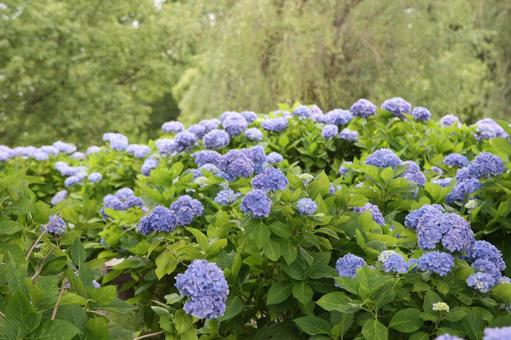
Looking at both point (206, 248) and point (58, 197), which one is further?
point (58, 197)

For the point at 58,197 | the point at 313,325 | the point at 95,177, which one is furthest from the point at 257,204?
the point at 58,197

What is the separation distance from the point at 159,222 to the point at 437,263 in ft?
3.48

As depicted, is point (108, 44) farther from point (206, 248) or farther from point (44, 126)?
point (206, 248)

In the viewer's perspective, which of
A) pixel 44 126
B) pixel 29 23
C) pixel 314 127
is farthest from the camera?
pixel 44 126

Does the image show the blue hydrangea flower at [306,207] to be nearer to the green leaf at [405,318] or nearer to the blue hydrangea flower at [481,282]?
the green leaf at [405,318]

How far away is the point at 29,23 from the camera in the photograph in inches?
709

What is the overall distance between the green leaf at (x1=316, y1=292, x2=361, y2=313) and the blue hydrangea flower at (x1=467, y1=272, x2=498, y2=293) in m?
0.37

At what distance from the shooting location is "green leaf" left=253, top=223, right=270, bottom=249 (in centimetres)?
220

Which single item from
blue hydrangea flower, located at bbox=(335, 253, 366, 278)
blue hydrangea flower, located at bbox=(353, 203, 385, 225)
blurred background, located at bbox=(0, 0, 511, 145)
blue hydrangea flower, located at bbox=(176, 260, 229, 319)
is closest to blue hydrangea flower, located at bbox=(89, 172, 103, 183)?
blue hydrangea flower, located at bbox=(353, 203, 385, 225)

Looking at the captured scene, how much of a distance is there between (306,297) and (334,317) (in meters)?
0.11

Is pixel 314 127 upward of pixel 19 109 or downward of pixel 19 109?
upward

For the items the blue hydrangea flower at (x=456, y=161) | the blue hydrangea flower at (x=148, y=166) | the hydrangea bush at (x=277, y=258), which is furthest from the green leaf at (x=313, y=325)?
the blue hydrangea flower at (x=148, y=166)

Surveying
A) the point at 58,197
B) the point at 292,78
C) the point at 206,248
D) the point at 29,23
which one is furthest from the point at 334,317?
the point at 29,23

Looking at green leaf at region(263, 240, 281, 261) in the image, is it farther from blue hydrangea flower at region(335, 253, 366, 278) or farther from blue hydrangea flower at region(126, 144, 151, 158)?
blue hydrangea flower at region(126, 144, 151, 158)
